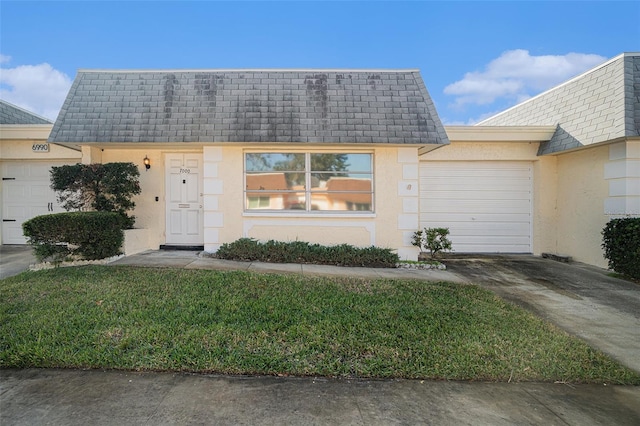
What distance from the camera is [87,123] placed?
858cm

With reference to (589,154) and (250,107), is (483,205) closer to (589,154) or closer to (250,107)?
(589,154)

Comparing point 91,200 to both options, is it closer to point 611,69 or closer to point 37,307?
point 37,307

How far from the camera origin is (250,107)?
8.70 meters

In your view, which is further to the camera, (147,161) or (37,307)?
(147,161)

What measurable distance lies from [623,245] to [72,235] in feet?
37.2

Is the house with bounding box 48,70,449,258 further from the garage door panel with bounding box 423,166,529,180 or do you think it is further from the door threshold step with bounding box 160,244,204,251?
the garage door panel with bounding box 423,166,529,180

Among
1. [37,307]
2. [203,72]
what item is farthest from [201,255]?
[203,72]

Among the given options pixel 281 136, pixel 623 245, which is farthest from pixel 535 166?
pixel 281 136

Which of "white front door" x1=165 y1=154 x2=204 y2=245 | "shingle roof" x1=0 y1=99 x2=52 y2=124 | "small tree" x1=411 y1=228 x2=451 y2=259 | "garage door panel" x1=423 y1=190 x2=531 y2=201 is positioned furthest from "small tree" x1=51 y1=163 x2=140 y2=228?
"garage door panel" x1=423 y1=190 x2=531 y2=201

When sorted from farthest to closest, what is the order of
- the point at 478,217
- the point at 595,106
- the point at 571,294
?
the point at 478,217 < the point at 595,106 < the point at 571,294

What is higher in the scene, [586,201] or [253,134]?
[253,134]

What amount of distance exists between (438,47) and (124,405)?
12149mm

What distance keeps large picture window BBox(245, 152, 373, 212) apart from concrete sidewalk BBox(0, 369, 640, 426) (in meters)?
5.86

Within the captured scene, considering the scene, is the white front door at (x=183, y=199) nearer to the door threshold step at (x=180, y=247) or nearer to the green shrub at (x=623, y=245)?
the door threshold step at (x=180, y=247)
